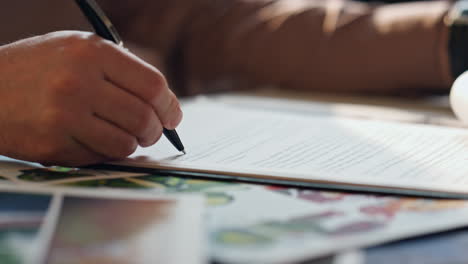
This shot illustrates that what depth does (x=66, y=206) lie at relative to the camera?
1.20 ft

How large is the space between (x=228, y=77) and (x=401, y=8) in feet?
1.30

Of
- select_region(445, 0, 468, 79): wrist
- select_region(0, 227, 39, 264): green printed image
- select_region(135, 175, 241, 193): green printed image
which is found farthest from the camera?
select_region(445, 0, 468, 79): wrist

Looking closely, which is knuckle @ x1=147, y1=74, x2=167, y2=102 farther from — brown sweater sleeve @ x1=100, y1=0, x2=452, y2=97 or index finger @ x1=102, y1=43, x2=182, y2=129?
brown sweater sleeve @ x1=100, y1=0, x2=452, y2=97

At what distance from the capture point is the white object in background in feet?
2.07

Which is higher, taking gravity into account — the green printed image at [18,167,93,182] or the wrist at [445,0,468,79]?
the wrist at [445,0,468,79]

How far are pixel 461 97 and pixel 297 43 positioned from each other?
51cm

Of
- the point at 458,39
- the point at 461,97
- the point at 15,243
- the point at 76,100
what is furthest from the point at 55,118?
the point at 458,39

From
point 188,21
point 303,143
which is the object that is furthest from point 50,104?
point 188,21

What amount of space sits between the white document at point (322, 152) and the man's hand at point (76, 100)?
4cm

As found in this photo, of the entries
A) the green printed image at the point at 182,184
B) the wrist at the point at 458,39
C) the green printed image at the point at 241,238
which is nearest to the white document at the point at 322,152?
the green printed image at the point at 182,184

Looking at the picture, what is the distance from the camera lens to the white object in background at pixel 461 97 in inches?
24.9

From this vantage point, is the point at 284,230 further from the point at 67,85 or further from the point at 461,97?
the point at 461,97

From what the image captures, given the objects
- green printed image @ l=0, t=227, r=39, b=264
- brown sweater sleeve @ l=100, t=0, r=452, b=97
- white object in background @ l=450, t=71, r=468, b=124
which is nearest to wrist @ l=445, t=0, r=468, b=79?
brown sweater sleeve @ l=100, t=0, r=452, b=97

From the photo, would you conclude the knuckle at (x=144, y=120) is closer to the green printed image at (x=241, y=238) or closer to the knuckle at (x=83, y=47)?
the knuckle at (x=83, y=47)
